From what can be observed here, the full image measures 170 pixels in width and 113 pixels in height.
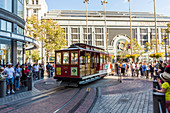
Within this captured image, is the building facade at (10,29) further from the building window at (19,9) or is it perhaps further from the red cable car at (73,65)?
the red cable car at (73,65)

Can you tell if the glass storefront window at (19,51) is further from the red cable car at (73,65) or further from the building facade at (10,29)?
the red cable car at (73,65)

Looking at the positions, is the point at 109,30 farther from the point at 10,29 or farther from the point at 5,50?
the point at 5,50

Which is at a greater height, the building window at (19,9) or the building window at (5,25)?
the building window at (19,9)

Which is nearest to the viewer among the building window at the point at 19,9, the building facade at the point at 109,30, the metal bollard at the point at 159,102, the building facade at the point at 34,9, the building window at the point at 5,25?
Answer: the metal bollard at the point at 159,102

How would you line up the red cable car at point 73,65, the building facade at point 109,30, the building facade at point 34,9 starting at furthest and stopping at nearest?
the building facade at point 34,9, the building facade at point 109,30, the red cable car at point 73,65

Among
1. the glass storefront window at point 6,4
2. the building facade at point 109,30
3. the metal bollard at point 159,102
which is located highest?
the building facade at point 109,30

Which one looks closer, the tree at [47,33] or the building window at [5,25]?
the building window at [5,25]

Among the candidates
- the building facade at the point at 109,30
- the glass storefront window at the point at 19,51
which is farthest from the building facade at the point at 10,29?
the building facade at the point at 109,30

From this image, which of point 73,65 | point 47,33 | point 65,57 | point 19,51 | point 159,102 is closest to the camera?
point 159,102

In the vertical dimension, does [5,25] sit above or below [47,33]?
below

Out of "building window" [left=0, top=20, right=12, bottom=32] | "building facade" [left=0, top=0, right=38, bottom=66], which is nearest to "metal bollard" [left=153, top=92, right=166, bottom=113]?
"building facade" [left=0, top=0, right=38, bottom=66]

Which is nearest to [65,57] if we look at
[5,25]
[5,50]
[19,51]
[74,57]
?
[74,57]

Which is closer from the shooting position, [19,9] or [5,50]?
[5,50]

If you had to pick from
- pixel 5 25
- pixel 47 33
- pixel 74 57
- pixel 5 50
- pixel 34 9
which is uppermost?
pixel 34 9
